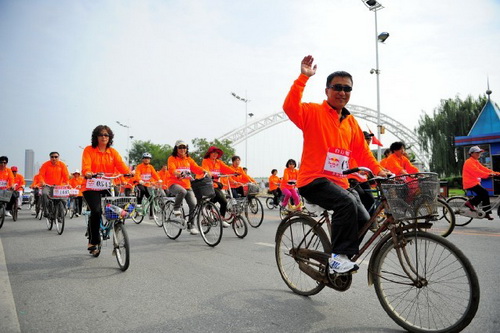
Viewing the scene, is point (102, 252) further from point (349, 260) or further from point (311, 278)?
point (349, 260)

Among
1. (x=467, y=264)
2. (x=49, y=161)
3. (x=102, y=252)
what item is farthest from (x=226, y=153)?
(x=467, y=264)

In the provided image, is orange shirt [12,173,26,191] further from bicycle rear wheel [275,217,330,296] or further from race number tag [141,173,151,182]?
bicycle rear wheel [275,217,330,296]

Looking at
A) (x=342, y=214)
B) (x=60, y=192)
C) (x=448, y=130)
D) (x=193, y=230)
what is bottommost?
(x=193, y=230)

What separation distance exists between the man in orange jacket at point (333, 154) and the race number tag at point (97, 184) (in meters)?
3.33

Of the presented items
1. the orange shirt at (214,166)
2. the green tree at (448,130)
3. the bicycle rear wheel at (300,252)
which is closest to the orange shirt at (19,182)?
the orange shirt at (214,166)

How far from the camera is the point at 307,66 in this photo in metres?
3.28

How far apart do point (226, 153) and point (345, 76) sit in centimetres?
5887

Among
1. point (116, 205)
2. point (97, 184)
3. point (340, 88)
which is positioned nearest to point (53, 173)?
point (97, 184)

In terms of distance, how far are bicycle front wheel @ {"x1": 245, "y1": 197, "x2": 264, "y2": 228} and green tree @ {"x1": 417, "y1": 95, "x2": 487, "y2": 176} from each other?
26.4 metres

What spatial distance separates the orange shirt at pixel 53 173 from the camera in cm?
1012

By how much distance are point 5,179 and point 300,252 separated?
10231mm

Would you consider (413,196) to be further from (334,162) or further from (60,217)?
(60,217)

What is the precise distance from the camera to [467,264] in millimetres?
2473

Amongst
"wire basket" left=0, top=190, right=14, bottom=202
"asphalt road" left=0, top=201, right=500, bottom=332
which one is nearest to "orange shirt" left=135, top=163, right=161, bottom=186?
"wire basket" left=0, top=190, right=14, bottom=202
